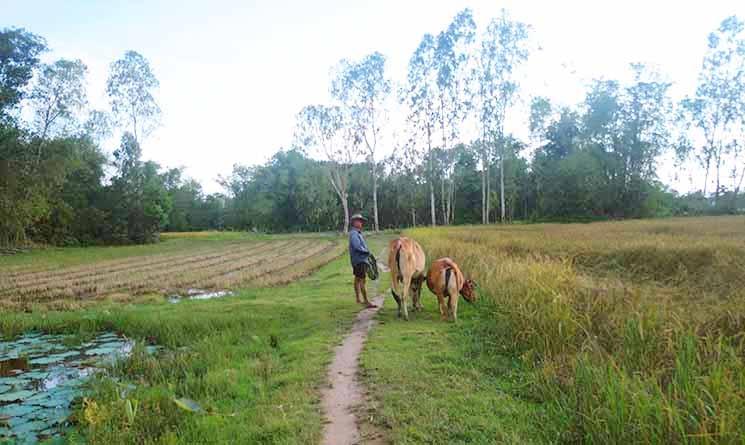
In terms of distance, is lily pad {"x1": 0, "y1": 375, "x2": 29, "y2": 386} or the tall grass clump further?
lily pad {"x1": 0, "y1": 375, "x2": 29, "y2": 386}

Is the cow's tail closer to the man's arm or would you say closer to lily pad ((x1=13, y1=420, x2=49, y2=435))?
the man's arm

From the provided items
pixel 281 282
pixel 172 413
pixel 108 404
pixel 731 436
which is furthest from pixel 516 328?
pixel 281 282

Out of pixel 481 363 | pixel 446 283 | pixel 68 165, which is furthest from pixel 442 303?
pixel 68 165

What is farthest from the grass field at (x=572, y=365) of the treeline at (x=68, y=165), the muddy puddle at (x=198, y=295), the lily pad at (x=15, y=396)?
the treeline at (x=68, y=165)

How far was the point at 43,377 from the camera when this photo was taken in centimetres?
678

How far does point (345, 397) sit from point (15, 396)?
4.68 meters

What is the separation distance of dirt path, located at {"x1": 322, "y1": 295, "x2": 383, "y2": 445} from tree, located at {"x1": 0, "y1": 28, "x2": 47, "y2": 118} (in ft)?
117

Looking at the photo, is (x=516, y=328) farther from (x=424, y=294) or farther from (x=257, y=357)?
(x=424, y=294)

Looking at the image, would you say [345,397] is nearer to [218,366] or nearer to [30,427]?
[218,366]

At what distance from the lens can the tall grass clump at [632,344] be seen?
3.38m

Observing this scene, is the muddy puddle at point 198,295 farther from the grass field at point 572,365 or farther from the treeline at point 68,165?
the treeline at point 68,165

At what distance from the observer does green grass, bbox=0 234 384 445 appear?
4.66m

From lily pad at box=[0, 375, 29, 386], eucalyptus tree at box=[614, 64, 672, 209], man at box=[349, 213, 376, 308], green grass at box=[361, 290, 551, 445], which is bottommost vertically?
lily pad at box=[0, 375, 29, 386]

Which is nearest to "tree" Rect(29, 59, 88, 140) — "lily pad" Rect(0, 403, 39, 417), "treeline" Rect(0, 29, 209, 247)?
"treeline" Rect(0, 29, 209, 247)
